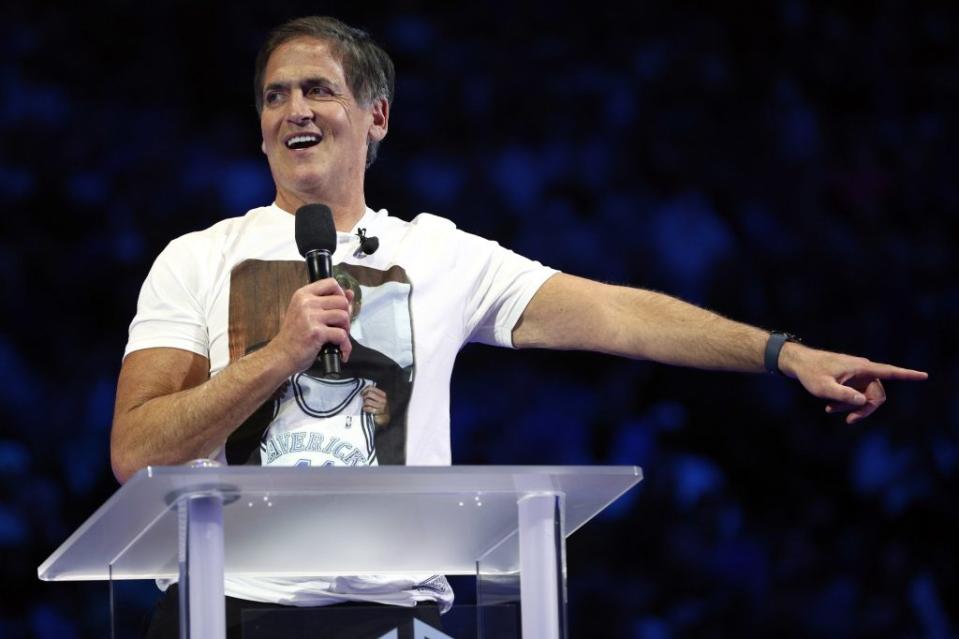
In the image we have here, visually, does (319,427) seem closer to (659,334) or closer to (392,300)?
(392,300)

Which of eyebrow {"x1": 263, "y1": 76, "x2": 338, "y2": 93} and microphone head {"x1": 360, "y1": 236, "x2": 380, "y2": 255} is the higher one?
eyebrow {"x1": 263, "y1": 76, "x2": 338, "y2": 93}

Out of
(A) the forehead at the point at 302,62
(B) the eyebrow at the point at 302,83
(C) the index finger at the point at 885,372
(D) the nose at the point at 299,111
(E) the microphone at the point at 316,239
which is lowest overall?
(C) the index finger at the point at 885,372

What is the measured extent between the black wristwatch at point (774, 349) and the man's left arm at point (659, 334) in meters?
0.01

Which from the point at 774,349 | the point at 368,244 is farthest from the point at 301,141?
the point at 774,349

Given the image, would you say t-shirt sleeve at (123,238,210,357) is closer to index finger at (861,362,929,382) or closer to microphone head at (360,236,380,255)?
microphone head at (360,236,380,255)

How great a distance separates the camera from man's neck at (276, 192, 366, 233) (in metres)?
2.12

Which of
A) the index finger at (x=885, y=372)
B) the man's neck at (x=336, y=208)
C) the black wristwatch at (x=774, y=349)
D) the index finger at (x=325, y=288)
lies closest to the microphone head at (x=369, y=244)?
the man's neck at (x=336, y=208)

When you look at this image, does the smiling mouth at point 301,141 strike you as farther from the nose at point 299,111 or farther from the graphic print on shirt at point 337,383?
the graphic print on shirt at point 337,383

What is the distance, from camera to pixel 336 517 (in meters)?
1.33

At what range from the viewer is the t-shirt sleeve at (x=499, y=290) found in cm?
210

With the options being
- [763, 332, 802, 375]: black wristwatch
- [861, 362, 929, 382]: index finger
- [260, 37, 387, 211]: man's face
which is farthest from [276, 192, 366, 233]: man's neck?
[861, 362, 929, 382]: index finger

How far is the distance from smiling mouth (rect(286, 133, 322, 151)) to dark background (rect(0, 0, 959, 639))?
742mm

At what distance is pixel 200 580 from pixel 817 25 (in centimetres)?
250

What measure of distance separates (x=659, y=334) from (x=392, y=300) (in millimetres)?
392
